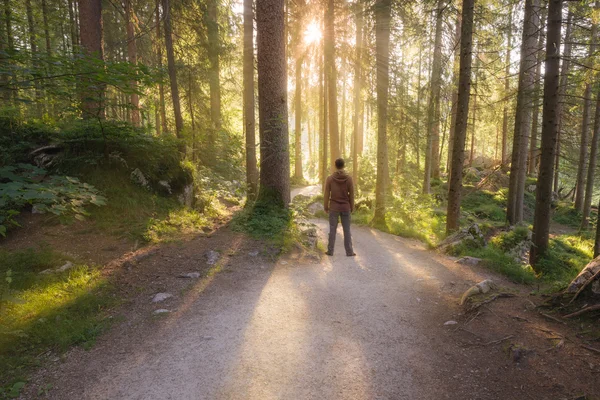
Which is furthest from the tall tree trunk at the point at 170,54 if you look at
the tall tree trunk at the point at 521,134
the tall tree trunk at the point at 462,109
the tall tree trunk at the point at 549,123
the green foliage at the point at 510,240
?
the tall tree trunk at the point at 521,134

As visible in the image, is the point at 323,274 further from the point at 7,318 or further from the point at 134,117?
the point at 134,117

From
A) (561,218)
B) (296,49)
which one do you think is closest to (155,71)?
(296,49)

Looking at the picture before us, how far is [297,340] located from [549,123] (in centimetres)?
761

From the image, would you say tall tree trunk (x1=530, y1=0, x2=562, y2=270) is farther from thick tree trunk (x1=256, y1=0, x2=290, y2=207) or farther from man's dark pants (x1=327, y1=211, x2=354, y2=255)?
thick tree trunk (x1=256, y1=0, x2=290, y2=207)

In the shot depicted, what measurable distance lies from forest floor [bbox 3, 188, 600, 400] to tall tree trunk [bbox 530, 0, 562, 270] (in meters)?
3.02

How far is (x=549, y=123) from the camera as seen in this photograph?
7.18m

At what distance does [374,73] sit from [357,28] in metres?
5.16

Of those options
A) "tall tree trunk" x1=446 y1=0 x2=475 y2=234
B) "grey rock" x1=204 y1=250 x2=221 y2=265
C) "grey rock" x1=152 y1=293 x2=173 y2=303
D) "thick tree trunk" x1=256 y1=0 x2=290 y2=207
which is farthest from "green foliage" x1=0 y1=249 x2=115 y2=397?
"tall tree trunk" x1=446 y1=0 x2=475 y2=234

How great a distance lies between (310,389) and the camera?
10.4 ft

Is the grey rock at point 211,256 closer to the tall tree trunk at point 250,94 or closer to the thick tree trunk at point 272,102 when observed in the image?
the thick tree trunk at point 272,102

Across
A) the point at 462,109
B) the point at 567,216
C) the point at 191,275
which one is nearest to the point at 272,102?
the point at 191,275

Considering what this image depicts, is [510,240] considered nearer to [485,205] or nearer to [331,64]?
[331,64]

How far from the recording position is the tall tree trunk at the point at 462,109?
859 centimetres

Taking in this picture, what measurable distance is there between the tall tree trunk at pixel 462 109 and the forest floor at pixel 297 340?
4105 millimetres
